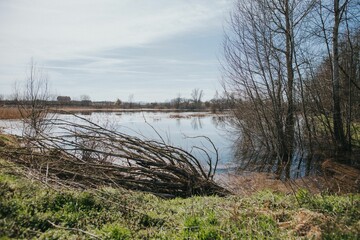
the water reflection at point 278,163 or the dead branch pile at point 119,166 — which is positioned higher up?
the dead branch pile at point 119,166

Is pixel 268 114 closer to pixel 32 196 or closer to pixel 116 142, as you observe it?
pixel 116 142

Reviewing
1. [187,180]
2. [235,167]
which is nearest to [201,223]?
[187,180]

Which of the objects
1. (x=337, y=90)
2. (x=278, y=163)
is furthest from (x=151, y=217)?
(x=337, y=90)

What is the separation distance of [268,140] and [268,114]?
1.77 m

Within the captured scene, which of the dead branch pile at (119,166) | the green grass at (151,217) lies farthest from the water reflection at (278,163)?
the green grass at (151,217)

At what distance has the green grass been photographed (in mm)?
3461

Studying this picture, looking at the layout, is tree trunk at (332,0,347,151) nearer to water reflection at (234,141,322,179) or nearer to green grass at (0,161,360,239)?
water reflection at (234,141,322,179)

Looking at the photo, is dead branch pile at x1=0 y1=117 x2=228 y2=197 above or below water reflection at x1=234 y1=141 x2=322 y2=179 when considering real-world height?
above

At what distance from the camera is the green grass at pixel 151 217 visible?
3461mm

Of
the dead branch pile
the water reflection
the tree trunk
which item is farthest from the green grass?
the tree trunk

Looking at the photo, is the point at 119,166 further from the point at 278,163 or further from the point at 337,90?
the point at 337,90

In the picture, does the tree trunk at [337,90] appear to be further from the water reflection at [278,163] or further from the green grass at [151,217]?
the green grass at [151,217]

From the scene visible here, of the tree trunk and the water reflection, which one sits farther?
the tree trunk

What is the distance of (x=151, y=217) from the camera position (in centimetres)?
418
